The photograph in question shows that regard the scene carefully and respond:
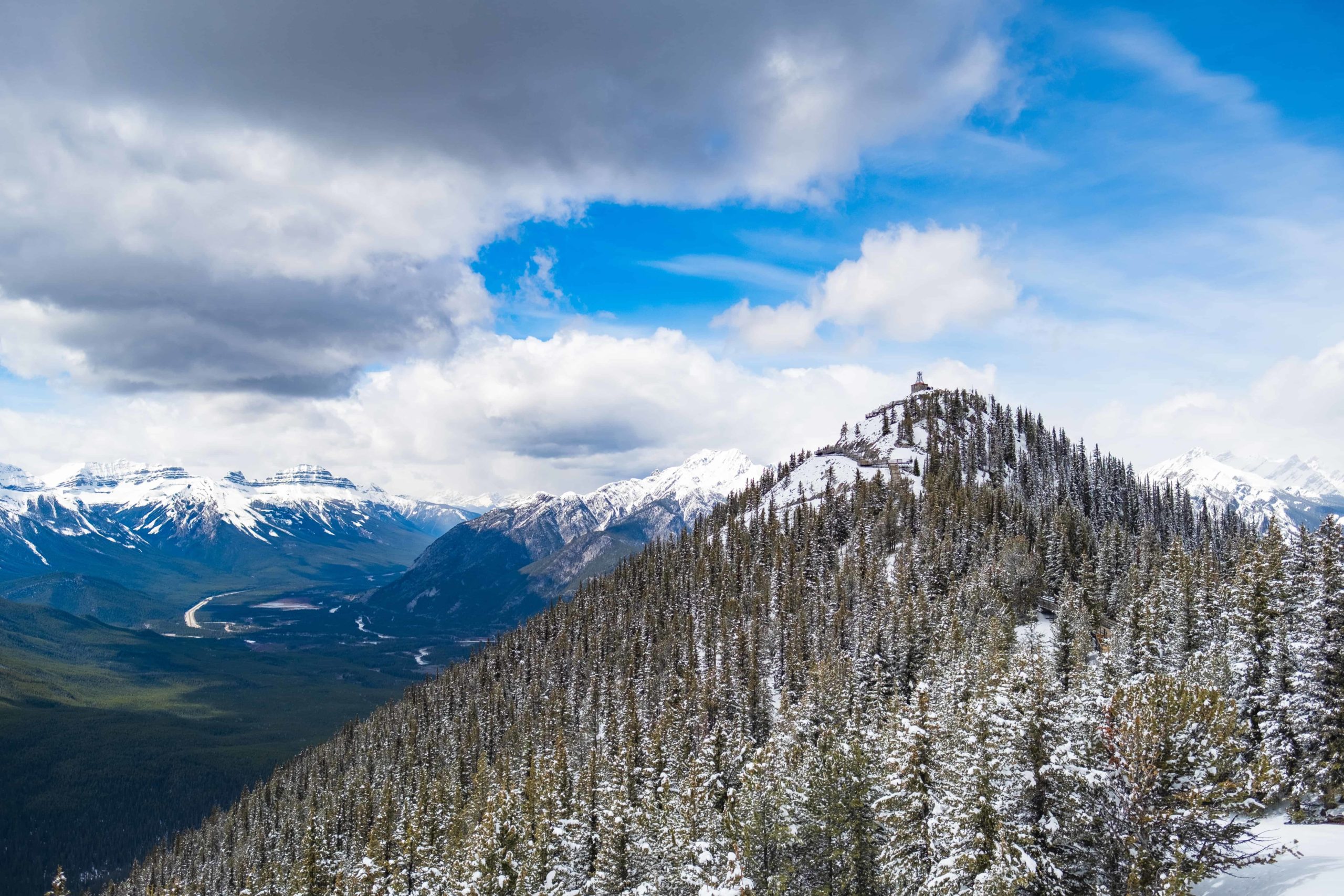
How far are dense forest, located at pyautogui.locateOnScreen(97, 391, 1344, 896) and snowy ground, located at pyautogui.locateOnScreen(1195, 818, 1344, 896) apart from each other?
2.06 m

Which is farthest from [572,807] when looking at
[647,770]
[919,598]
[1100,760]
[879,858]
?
[919,598]

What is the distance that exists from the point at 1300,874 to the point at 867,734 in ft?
79.6

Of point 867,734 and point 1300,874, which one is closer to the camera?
point 1300,874

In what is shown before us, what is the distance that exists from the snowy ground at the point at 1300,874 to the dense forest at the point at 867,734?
2.06m

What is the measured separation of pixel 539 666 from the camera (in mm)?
170625

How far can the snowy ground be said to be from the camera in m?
26.5

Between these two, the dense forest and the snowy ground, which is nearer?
the snowy ground

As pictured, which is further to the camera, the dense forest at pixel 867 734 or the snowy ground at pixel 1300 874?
the dense forest at pixel 867 734

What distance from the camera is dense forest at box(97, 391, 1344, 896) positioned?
96.2ft

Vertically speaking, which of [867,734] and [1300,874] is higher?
[867,734]

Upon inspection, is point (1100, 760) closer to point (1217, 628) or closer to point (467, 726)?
point (1217, 628)

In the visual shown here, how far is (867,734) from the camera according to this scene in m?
49.2

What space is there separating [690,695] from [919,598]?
41.3 m

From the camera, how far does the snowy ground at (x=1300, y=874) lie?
26.5m
